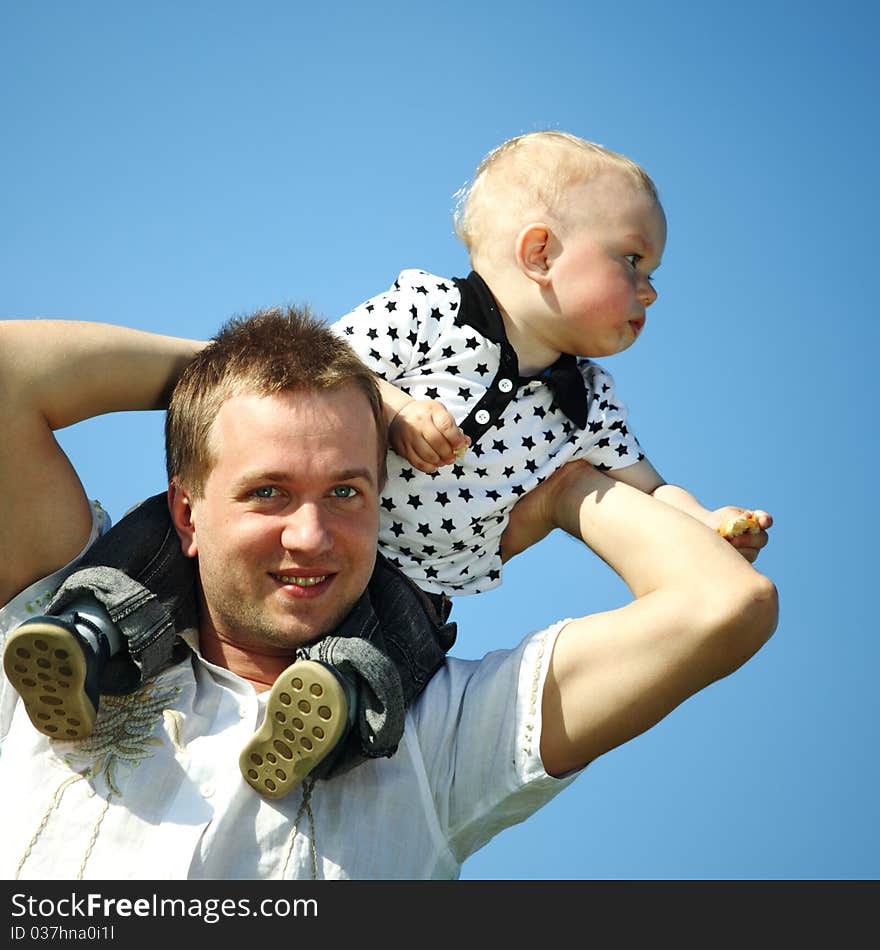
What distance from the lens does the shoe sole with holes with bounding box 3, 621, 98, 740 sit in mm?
2516

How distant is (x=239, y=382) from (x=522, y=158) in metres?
1.29

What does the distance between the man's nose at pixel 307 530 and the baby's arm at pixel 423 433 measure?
0.33 meters

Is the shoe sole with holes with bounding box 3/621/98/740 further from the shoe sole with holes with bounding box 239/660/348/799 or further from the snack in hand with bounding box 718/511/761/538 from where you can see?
the snack in hand with bounding box 718/511/761/538

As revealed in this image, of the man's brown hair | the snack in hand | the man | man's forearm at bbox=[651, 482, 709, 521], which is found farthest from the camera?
man's forearm at bbox=[651, 482, 709, 521]

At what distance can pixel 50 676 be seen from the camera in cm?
255

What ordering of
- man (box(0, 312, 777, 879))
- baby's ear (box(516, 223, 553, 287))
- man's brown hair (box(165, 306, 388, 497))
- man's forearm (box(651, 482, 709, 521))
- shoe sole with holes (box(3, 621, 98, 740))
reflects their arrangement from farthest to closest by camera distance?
baby's ear (box(516, 223, 553, 287)) < man's forearm (box(651, 482, 709, 521)) < man's brown hair (box(165, 306, 388, 497)) < man (box(0, 312, 777, 879)) < shoe sole with holes (box(3, 621, 98, 740))

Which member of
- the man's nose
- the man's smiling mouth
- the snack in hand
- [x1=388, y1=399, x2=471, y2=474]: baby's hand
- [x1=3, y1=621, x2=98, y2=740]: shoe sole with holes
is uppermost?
[x1=388, y1=399, x2=471, y2=474]: baby's hand

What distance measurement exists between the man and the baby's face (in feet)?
2.29

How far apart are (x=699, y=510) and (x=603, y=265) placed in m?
0.74

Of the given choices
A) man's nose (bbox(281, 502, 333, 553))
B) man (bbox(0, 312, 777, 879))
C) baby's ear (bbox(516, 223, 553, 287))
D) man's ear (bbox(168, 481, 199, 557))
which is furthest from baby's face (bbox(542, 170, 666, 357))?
man's ear (bbox(168, 481, 199, 557))

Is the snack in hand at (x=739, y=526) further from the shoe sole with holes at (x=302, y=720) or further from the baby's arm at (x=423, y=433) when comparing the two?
the shoe sole with holes at (x=302, y=720)

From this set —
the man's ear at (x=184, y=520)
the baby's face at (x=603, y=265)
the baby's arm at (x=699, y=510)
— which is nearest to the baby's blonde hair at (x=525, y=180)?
the baby's face at (x=603, y=265)
